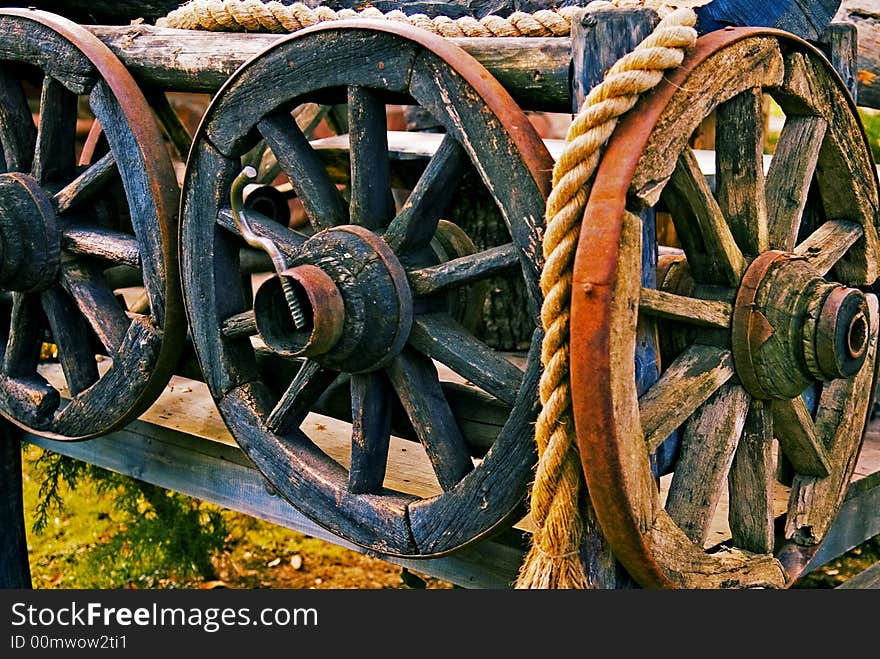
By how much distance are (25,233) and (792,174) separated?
1.56 metres

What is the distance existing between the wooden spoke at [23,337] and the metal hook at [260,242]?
80 cm

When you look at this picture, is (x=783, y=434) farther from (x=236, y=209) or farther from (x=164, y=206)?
(x=164, y=206)

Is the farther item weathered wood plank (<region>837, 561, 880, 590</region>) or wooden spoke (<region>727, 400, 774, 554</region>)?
weathered wood plank (<region>837, 561, 880, 590</region>)

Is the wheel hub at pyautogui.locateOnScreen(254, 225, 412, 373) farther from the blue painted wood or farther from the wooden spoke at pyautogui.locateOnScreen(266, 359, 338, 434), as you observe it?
the blue painted wood

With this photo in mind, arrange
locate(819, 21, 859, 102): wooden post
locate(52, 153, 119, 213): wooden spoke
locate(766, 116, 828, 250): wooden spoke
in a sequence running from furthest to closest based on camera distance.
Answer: locate(52, 153, 119, 213): wooden spoke
locate(819, 21, 859, 102): wooden post
locate(766, 116, 828, 250): wooden spoke

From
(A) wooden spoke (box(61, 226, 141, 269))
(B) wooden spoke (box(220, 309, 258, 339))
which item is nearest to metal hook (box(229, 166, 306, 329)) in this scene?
(B) wooden spoke (box(220, 309, 258, 339))

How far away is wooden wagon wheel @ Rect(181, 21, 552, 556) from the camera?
5.15 ft

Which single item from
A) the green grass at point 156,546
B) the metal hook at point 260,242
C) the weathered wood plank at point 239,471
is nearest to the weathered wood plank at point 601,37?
the metal hook at point 260,242

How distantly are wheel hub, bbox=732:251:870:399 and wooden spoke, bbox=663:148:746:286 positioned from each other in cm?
4

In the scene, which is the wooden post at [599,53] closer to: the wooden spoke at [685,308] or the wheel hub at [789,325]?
the wooden spoke at [685,308]

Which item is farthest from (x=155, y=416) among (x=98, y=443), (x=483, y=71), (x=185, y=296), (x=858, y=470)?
A: (x=858, y=470)

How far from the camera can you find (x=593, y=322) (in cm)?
136

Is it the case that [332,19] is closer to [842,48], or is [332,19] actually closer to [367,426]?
[367,426]

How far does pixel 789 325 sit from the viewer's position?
1663 millimetres
